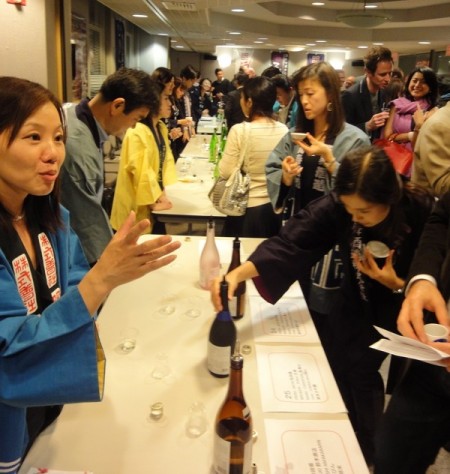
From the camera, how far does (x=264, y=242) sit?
1737 mm

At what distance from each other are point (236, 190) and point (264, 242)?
1.24 meters

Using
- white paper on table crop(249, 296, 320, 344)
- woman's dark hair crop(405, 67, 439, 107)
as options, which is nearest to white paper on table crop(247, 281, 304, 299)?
white paper on table crop(249, 296, 320, 344)

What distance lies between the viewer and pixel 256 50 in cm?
1789

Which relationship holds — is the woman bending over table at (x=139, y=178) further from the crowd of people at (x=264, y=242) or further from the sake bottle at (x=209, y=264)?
the sake bottle at (x=209, y=264)

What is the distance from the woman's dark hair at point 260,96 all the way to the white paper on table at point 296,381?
198 centimetres

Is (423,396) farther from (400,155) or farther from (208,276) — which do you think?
(400,155)

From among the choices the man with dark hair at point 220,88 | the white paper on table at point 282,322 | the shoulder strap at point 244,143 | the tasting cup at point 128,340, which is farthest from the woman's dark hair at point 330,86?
the man with dark hair at point 220,88

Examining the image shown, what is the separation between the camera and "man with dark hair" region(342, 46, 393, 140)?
3.51 m

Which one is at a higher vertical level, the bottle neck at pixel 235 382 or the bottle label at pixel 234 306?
the bottle neck at pixel 235 382

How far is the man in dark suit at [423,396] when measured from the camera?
4.38 ft

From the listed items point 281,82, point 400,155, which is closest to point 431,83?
point 400,155

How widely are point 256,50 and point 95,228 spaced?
17.4m

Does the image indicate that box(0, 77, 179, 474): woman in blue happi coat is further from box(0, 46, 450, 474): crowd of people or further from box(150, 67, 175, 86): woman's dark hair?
box(150, 67, 175, 86): woman's dark hair

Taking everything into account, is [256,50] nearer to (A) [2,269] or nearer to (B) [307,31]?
(B) [307,31]
